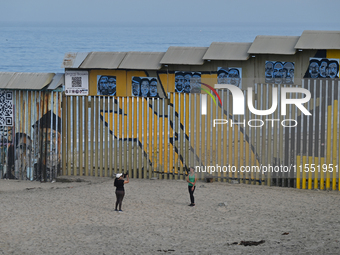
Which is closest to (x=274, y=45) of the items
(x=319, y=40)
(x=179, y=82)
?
(x=319, y=40)

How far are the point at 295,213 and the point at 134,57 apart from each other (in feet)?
25.5

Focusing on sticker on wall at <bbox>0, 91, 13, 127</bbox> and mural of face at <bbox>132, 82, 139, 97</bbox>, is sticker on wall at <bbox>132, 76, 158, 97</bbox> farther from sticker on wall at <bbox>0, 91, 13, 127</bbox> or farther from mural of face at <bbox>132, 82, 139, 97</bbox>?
sticker on wall at <bbox>0, 91, 13, 127</bbox>

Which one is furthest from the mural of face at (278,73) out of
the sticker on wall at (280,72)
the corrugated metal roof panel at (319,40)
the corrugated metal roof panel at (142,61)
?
the corrugated metal roof panel at (142,61)

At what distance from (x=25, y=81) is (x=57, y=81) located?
3.32 ft

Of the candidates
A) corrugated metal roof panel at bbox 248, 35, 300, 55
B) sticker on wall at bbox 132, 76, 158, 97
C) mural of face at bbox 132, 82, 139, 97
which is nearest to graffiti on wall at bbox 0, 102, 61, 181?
mural of face at bbox 132, 82, 139, 97

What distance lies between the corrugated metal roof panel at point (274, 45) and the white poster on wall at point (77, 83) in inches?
218

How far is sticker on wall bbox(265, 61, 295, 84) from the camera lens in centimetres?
1717

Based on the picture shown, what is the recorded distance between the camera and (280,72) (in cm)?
1727

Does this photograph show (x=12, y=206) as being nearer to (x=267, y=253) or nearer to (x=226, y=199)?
(x=226, y=199)

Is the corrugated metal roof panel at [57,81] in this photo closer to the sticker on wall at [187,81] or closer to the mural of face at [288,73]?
the sticker on wall at [187,81]

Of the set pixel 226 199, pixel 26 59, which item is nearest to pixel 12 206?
pixel 226 199

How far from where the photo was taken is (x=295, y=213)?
44.4ft

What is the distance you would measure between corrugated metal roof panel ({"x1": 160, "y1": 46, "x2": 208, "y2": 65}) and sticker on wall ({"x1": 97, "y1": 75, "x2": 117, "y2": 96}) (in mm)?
1914

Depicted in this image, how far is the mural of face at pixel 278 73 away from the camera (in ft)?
56.5
